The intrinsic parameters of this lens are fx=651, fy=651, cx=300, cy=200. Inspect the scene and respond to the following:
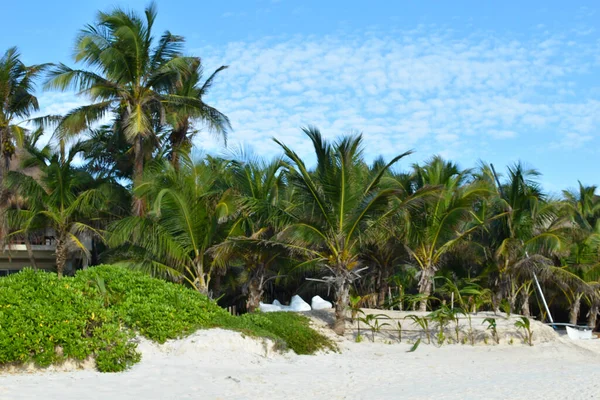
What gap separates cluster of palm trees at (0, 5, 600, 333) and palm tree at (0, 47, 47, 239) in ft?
0.16

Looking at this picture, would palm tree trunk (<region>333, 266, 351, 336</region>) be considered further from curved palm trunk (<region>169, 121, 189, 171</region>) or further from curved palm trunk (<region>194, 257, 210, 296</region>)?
curved palm trunk (<region>169, 121, 189, 171</region>)

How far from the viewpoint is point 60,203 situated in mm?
21328

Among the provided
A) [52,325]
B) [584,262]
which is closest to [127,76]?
[52,325]

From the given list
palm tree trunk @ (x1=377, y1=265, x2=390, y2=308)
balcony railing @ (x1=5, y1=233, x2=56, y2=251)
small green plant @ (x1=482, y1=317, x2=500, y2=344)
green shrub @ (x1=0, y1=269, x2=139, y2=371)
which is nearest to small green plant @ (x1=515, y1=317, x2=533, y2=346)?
small green plant @ (x1=482, y1=317, x2=500, y2=344)

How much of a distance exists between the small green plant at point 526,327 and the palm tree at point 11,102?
16.9 m

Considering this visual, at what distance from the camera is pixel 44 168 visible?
21.6 meters

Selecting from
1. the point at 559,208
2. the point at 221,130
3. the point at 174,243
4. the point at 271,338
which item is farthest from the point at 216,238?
the point at 559,208

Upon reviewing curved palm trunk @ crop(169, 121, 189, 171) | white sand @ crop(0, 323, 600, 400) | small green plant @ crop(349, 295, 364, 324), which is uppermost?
curved palm trunk @ crop(169, 121, 189, 171)

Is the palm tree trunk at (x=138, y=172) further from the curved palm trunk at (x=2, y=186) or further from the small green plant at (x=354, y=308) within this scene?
the small green plant at (x=354, y=308)

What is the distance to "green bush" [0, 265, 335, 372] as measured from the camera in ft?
32.1

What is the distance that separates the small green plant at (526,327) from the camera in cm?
1661

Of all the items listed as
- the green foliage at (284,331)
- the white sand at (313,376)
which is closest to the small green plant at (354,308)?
the white sand at (313,376)

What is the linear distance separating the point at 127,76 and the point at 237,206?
591 cm

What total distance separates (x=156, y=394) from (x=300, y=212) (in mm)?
8690
